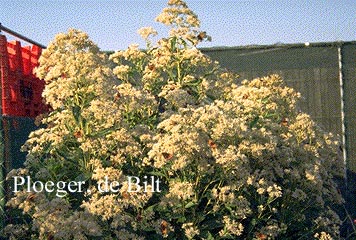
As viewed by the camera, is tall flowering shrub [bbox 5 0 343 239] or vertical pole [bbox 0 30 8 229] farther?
vertical pole [bbox 0 30 8 229]

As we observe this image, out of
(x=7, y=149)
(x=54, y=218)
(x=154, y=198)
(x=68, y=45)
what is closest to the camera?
(x=54, y=218)

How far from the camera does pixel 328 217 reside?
984 cm

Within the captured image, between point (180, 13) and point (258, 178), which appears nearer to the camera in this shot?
point (258, 178)

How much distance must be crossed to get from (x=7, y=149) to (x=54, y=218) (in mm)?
2721

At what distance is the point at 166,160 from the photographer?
7371mm

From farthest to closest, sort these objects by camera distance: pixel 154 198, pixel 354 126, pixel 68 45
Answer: pixel 354 126 < pixel 68 45 < pixel 154 198

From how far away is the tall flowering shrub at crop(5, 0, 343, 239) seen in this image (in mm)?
7406

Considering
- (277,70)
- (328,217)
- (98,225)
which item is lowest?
(328,217)

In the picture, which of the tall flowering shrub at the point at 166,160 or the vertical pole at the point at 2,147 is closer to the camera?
the tall flowering shrub at the point at 166,160

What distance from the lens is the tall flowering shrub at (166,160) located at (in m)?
7.41

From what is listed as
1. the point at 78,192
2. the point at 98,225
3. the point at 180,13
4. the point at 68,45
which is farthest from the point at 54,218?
the point at 180,13

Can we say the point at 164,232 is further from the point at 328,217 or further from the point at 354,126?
the point at 354,126

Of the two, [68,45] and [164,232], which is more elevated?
[68,45]

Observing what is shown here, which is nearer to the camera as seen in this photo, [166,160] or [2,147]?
[166,160]
